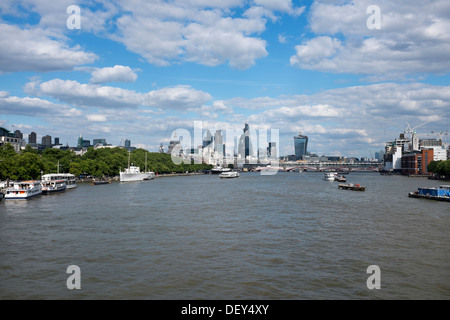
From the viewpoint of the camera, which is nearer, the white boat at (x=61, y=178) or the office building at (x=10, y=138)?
the white boat at (x=61, y=178)

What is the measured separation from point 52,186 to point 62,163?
55.3 metres

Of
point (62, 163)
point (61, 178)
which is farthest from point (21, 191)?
point (62, 163)

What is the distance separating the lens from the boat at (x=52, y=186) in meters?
73.2

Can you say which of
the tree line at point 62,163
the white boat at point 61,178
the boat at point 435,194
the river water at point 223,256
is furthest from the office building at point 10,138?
the boat at point 435,194

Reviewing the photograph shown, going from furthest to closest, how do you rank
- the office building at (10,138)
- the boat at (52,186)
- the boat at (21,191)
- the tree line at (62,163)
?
Result: 1. the office building at (10,138)
2. the tree line at (62,163)
3. the boat at (52,186)
4. the boat at (21,191)

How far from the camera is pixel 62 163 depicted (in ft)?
415

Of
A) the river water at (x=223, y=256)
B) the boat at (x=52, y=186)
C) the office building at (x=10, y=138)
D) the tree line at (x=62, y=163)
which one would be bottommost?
the river water at (x=223, y=256)

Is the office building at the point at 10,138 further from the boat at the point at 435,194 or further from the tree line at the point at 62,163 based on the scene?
the boat at the point at 435,194

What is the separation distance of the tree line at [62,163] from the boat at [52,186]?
738cm

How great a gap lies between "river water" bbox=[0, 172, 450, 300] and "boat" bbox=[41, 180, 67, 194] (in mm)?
32806

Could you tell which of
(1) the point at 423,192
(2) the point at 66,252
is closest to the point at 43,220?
(2) the point at 66,252

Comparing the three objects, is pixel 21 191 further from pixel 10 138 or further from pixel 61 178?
pixel 10 138

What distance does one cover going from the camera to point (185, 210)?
46.9m

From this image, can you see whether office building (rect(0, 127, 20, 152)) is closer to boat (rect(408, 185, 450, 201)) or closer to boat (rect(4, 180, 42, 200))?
boat (rect(4, 180, 42, 200))
